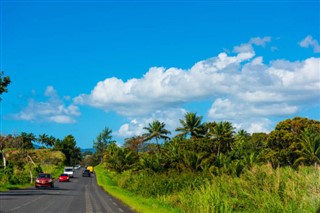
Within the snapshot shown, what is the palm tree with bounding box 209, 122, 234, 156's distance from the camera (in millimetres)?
73000

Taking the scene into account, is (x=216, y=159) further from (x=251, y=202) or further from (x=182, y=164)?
(x=251, y=202)

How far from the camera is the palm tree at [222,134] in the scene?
73.0 meters

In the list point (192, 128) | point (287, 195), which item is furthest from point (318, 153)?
point (287, 195)

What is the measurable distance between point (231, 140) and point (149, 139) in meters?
17.9

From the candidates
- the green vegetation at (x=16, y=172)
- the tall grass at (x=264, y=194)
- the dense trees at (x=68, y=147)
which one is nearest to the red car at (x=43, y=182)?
the green vegetation at (x=16, y=172)

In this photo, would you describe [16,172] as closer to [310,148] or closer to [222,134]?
[222,134]

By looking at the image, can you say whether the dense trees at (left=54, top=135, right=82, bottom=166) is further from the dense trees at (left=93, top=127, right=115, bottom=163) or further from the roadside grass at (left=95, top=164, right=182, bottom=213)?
the roadside grass at (left=95, top=164, right=182, bottom=213)

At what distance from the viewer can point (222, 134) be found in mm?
73250

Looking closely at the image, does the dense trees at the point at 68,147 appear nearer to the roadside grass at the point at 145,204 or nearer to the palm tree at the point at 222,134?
the palm tree at the point at 222,134

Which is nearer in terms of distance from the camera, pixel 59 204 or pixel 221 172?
pixel 59 204

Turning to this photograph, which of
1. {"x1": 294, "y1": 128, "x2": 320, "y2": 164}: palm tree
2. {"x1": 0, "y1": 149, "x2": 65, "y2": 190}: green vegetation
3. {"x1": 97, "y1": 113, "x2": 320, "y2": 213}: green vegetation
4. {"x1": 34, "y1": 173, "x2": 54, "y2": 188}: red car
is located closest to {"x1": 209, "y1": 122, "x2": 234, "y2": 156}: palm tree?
{"x1": 97, "y1": 113, "x2": 320, "y2": 213}: green vegetation

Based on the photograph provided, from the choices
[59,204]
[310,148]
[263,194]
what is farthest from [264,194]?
[310,148]

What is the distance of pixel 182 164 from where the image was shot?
5300 cm

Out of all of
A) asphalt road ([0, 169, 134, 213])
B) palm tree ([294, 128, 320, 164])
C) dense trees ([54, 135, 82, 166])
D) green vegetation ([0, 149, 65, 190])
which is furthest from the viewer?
dense trees ([54, 135, 82, 166])
